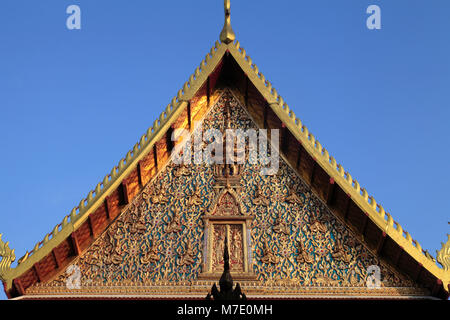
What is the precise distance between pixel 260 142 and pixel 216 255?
4.75 ft

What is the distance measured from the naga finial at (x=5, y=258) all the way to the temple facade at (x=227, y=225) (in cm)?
1

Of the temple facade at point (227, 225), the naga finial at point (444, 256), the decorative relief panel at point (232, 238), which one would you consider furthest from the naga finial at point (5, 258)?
the naga finial at point (444, 256)

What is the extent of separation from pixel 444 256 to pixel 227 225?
6.84 feet

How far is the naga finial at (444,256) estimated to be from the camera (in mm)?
6590

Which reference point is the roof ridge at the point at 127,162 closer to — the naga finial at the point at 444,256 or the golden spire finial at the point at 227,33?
the golden spire finial at the point at 227,33

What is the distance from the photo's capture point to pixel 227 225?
7.04 metres

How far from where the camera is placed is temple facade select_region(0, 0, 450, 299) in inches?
261

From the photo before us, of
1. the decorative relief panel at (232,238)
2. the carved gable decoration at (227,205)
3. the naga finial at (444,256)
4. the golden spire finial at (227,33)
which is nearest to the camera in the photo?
the naga finial at (444,256)

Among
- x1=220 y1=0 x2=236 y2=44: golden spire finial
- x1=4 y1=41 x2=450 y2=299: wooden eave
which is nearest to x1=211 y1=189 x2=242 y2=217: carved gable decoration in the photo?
x1=4 y1=41 x2=450 y2=299: wooden eave

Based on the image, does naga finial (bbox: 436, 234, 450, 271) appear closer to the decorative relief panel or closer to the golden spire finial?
the decorative relief panel

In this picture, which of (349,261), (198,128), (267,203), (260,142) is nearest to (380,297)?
(349,261)

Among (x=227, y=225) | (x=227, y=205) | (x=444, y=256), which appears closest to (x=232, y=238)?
(x=227, y=225)

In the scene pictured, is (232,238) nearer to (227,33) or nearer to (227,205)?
(227,205)

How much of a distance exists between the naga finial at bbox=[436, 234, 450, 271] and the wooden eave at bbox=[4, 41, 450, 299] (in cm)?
7
